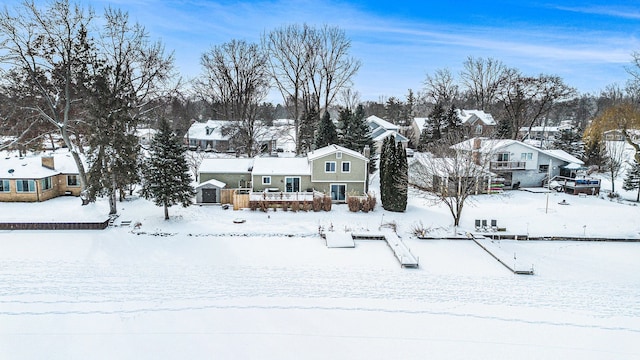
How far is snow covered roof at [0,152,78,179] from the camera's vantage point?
81.6 feet

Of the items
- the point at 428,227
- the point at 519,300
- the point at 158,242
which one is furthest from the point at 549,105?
the point at 158,242

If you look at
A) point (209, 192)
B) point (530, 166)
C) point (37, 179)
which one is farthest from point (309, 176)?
point (530, 166)

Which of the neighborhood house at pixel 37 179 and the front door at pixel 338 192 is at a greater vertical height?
the neighborhood house at pixel 37 179

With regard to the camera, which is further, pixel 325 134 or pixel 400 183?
pixel 325 134

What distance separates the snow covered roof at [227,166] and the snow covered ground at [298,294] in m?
4.56

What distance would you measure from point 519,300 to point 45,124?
3585 centimetres

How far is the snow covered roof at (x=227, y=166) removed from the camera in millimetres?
25906

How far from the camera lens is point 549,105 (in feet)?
151

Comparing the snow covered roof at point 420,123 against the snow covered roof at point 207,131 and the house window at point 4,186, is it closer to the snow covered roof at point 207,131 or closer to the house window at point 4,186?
the snow covered roof at point 207,131

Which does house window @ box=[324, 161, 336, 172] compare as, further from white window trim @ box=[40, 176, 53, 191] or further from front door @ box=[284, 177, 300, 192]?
white window trim @ box=[40, 176, 53, 191]

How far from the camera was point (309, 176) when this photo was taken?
2605cm

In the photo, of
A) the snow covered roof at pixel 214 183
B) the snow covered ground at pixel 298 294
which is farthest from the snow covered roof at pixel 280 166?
the snow covered ground at pixel 298 294

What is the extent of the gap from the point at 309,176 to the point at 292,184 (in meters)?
1.25

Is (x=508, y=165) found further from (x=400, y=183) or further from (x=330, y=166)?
(x=330, y=166)
